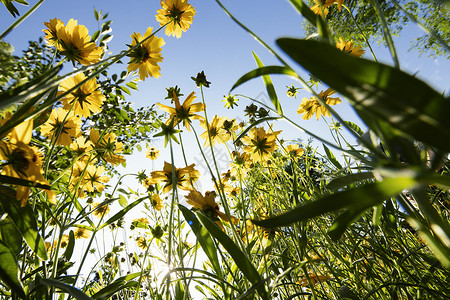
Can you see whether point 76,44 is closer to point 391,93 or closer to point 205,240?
point 205,240

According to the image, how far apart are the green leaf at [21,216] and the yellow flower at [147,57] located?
0.49m

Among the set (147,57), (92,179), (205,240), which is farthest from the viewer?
(92,179)

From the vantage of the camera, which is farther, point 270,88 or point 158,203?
point 158,203

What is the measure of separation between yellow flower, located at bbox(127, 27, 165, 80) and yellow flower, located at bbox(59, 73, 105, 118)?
0.13 metres

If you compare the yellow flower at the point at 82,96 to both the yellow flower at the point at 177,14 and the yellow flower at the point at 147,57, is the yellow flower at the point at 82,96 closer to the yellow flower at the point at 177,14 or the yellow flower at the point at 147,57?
the yellow flower at the point at 147,57

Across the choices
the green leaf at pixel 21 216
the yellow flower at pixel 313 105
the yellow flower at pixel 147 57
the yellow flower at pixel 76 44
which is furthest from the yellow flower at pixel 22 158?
the yellow flower at pixel 313 105

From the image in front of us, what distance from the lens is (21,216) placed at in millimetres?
350

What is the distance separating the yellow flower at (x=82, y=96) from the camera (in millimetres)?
626

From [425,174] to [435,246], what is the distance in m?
0.18

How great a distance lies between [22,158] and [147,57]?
19.8 inches

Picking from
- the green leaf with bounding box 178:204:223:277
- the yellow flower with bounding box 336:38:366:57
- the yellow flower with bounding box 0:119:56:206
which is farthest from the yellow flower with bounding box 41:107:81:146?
the yellow flower with bounding box 336:38:366:57

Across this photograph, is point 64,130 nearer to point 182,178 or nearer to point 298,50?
point 182,178

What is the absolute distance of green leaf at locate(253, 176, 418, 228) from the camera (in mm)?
119

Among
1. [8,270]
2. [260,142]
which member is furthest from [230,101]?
[8,270]
